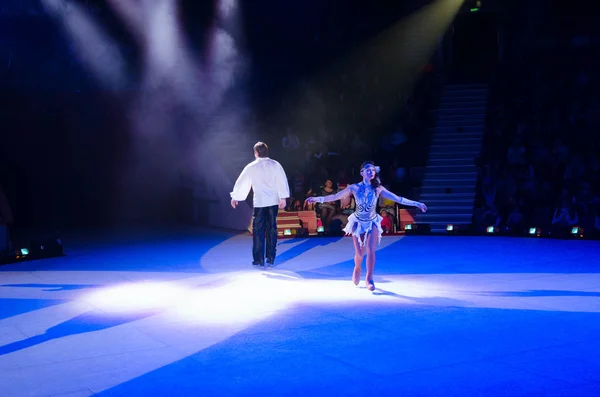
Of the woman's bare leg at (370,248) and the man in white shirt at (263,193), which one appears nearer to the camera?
the woman's bare leg at (370,248)

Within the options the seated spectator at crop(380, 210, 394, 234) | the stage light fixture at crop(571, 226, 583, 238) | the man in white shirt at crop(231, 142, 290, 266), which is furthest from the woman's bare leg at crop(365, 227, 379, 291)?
the stage light fixture at crop(571, 226, 583, 238)

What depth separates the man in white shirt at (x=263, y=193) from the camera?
28.9 feet

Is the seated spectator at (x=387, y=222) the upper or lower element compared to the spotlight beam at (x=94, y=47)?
lower

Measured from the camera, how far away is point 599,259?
921 cm

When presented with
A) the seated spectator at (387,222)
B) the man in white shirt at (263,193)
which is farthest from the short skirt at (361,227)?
the seated spectator at (387,222)

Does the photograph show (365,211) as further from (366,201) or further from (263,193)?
(263,193)

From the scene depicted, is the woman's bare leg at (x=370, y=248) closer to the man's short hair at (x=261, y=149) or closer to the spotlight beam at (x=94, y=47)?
the man's short hair at (x=261, y=149)

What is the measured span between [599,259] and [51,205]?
45.1 ft

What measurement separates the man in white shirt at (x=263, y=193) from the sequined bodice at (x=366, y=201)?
1.84m

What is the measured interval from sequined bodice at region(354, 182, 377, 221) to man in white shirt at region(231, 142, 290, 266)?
1.84 m

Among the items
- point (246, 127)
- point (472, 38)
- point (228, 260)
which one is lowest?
point (228, 260)

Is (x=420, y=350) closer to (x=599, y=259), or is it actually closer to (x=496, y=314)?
(x=496, y=314)

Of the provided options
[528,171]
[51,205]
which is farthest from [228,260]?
[51,205]

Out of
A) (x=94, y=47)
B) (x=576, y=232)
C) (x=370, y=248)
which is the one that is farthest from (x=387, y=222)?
(x=94, y=47)
